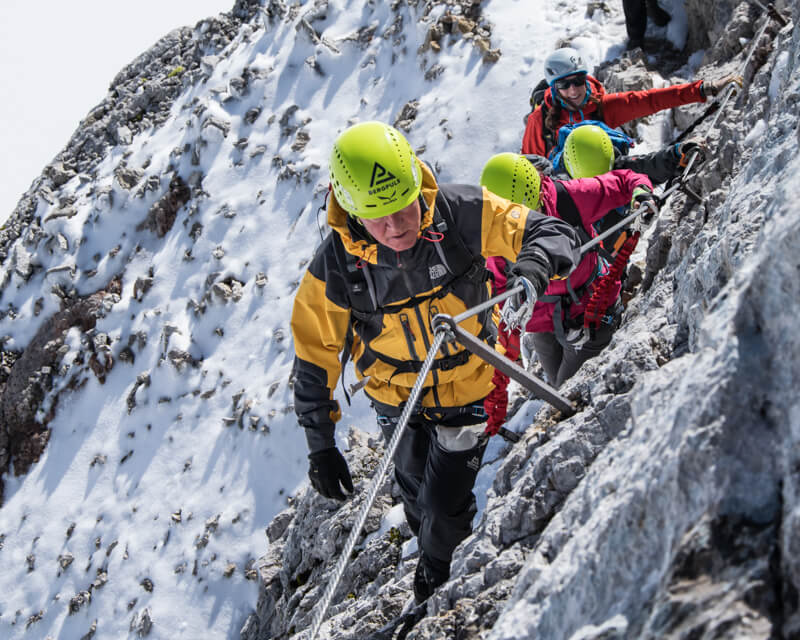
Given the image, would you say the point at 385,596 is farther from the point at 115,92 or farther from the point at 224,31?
the point at 115,92

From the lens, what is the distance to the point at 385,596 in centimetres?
441

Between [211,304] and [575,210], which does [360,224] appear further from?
[211,304]

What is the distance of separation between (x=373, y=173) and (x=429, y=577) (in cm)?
237

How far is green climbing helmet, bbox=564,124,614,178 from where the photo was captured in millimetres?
6043

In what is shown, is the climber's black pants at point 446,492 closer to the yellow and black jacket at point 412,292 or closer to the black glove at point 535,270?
the yellow and black jacket at point 412,292

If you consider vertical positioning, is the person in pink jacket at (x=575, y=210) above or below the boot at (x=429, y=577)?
above

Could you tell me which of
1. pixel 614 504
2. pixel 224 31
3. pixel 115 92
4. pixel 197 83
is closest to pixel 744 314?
pixel 614 504

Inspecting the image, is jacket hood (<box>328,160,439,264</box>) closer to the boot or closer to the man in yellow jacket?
the man in yellow jacket

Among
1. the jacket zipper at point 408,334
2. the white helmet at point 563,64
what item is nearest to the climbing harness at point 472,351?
the jacket zipper at point 408,334

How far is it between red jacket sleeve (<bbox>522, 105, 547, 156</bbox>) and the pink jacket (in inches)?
95.6

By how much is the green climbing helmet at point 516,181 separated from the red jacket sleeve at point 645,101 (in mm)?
3109

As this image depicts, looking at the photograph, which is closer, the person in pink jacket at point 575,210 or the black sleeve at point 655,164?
the person in pink jacket at point 575,210

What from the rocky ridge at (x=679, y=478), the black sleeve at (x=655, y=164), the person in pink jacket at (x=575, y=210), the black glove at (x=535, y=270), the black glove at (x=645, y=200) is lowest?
the rocky ridge at (x=679, y=478)

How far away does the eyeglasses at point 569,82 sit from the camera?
752cm
